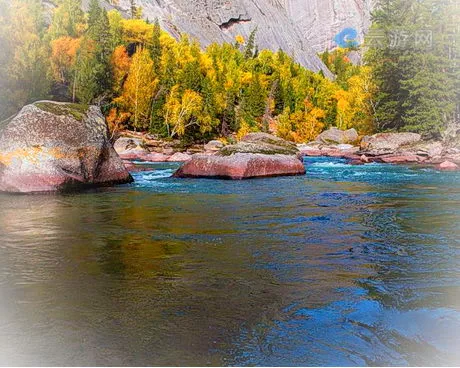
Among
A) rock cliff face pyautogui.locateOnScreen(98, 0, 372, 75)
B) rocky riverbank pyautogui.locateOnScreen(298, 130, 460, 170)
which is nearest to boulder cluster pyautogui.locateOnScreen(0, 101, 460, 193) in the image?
rocky riverbank pyautogui.locateOnScreen(298, 130, 460, 170)

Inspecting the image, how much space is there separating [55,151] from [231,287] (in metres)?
9.00

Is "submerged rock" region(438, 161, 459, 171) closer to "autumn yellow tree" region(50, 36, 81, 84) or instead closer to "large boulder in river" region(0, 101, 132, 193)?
"large boulder in river" region(0, 101, 132, 193)

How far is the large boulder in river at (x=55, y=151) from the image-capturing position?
11.3 meters

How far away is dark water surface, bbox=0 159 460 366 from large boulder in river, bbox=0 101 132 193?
12.0 feet

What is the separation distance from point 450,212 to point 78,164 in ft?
27.9

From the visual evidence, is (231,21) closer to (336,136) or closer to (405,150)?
(336,136)

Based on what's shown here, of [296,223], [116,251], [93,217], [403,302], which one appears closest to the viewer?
[403,302]

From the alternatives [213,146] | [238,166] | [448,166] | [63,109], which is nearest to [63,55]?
[213,146]

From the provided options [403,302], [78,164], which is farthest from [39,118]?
[403,302]

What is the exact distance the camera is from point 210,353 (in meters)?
2.60

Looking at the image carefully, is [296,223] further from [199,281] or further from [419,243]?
[199,281]

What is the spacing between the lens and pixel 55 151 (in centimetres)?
1157

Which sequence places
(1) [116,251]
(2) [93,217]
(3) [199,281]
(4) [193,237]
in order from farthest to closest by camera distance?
1. (2) [93,217]
2. (4) [193,237]
3. (1) [116,251]
4. (3) [199,281]

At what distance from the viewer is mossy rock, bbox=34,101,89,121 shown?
1259cm
